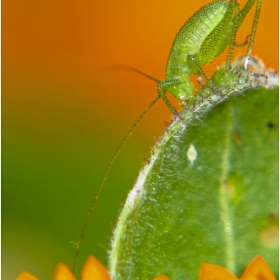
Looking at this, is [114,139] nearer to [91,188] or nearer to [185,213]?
[91,188]

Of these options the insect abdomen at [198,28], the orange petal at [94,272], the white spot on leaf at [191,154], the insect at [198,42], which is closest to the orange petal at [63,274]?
the orange petal at [94,272]

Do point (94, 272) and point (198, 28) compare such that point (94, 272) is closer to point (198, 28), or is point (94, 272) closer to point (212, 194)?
point (212, 194)

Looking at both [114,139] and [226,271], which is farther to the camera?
[114,139]

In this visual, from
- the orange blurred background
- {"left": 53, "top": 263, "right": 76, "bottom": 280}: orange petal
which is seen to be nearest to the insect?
{"left": 53, "top": 263, "right": 76, "bottom": 280}: orange petal

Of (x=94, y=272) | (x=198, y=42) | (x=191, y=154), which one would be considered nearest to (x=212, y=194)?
(x=191, y=154)

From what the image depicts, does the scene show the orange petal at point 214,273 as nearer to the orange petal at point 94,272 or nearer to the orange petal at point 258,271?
the orange petal at point 258,271

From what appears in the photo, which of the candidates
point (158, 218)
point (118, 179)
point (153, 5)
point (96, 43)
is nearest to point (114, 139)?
point (118, 179)
